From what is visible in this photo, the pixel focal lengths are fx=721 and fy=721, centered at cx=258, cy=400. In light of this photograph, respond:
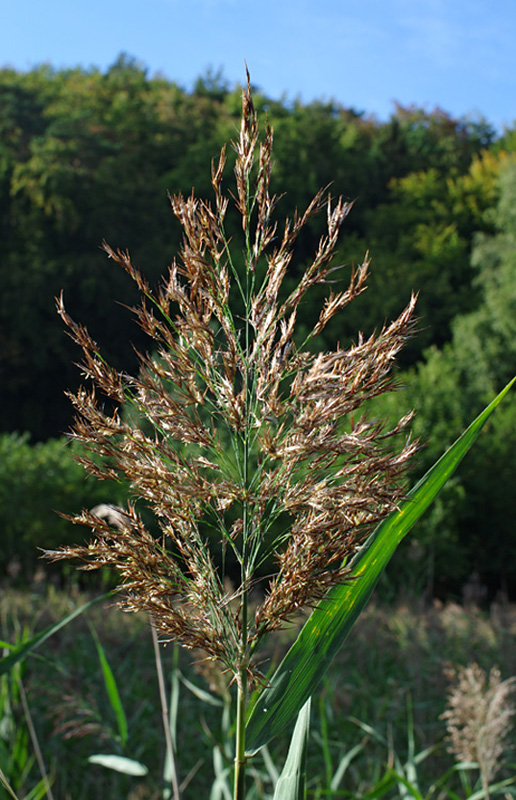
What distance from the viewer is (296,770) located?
2.90ft

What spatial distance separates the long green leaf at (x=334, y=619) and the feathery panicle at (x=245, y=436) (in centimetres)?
10

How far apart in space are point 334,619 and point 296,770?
18 centimetres

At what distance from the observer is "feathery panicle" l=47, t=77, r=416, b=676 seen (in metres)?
0.79

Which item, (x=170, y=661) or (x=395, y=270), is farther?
(x=395, y=270)

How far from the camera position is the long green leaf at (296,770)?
0.87m

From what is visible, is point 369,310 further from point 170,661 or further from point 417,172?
point 170,661

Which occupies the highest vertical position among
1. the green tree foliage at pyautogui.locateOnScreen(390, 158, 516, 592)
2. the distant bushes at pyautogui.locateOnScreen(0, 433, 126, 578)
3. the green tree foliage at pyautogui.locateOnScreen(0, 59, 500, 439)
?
the green tree foliage at pyautogui.locateOnScreen(0, 59, 500, 439)

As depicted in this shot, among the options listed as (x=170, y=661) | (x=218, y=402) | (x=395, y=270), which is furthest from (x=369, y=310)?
(x=218, y=402)

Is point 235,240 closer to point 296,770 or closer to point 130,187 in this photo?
point 130,187

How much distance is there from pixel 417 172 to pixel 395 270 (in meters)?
9.38

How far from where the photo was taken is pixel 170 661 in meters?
6.36

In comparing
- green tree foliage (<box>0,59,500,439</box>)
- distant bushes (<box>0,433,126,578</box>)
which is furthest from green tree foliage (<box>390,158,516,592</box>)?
green tree foliage (<box>0,59,500,439</box>)

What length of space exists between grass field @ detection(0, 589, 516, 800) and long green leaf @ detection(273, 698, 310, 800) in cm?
100

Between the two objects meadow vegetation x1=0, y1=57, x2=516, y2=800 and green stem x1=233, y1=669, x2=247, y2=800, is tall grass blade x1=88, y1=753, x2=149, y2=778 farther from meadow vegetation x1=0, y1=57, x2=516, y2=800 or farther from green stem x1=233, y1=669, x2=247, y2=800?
green stem x1=233, y1=669, x2=247, y2=800
